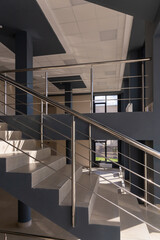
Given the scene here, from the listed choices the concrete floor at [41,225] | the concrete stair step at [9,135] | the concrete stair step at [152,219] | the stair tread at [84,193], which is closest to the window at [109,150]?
the concrete floor at [41,225]

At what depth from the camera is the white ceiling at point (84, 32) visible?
2558 mm

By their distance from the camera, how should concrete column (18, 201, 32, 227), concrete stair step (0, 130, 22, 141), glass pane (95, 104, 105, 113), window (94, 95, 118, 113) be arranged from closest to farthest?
1. concrete stair step (0, 130, 22, 141)
2. concrete column (18, 201, 32, 227)
3. window (94, 95, 118, 113)
4. glass pane (95, 104, 105, 113)

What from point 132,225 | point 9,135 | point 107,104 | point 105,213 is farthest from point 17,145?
point 107,104

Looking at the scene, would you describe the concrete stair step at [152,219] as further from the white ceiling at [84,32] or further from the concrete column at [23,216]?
the white ceiling at [84,32]

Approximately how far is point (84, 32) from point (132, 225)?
3001mm

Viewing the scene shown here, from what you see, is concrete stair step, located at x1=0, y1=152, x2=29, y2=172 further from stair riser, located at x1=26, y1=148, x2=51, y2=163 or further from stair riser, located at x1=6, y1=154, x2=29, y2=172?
stair riser, located at x1=26, y1=148, x2=51, y2=163

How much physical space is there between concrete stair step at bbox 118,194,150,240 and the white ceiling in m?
2.21

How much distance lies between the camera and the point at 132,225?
5.81 feet

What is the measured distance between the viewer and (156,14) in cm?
184

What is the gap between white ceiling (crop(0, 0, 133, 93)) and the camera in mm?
2558

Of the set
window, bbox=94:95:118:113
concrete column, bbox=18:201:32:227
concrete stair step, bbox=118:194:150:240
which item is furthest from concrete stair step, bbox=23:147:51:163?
window, bbox=94:95:118:113

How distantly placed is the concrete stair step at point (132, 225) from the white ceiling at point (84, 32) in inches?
86.8

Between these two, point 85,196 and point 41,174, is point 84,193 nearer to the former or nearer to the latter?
point 85,196

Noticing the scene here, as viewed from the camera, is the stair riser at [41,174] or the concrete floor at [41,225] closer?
the stair riser at [41,174]
